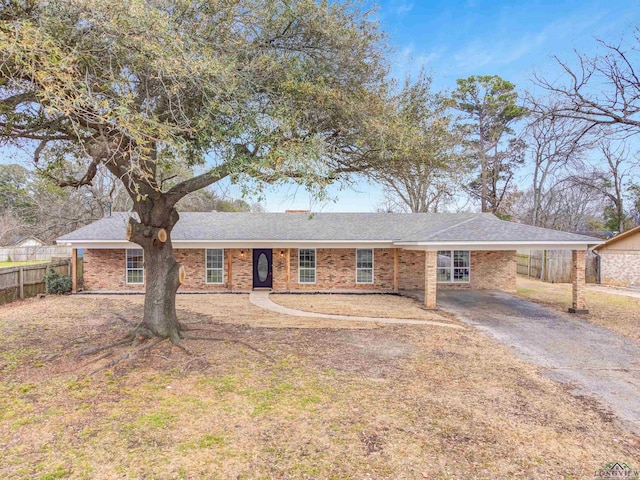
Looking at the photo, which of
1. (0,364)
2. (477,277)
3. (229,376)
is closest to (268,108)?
(229,376)

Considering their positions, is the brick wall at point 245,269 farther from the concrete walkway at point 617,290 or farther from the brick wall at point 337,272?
the concrete walkway at point 617,290

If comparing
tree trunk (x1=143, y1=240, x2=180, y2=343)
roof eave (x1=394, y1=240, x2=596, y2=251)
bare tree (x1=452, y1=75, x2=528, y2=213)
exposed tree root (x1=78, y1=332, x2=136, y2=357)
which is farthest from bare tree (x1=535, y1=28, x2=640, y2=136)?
bare tree (x1=452, y1=75, x2=528, y2=213)

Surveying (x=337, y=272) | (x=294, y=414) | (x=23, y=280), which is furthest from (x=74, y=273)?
(x=294, y=414)

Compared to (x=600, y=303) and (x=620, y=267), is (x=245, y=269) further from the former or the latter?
(x=620, y=267)

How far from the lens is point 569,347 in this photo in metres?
7.79

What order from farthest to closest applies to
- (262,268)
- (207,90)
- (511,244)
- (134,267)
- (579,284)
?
(262,268)
(134,267)
(511,244)
(579,284)
(207,90)

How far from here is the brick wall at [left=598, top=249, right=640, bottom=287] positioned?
17859 millimetres

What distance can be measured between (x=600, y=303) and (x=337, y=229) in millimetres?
10428

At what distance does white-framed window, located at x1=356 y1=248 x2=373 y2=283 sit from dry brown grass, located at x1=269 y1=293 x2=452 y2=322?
120cm

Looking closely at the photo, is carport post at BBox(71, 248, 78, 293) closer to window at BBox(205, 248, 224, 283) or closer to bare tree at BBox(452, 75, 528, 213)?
window at BBox(205, 248, 224, 283)

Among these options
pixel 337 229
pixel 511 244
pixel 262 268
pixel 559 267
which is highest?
pixel 337 229

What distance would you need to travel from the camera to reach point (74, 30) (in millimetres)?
4863

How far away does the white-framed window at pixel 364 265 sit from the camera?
52.1ft

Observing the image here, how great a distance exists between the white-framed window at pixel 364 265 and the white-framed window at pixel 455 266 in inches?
129
